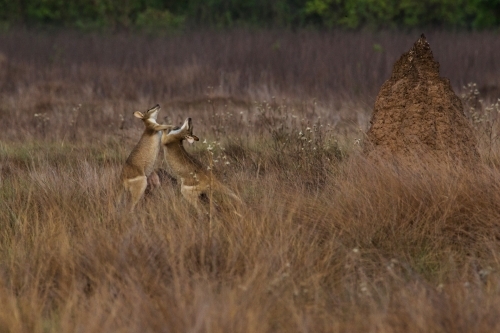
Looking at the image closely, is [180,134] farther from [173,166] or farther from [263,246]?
[263,246]

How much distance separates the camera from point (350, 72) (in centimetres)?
1497

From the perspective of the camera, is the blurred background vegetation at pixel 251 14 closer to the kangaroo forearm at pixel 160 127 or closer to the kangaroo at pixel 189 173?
the kangaroo forearm at pixel 160 127

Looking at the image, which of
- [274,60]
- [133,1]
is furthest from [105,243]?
[133,1]

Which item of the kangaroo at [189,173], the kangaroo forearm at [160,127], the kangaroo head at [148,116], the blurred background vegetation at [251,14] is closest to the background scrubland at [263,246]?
the kangaroo at [189,173]

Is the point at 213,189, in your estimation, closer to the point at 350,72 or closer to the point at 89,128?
the point at 89,128

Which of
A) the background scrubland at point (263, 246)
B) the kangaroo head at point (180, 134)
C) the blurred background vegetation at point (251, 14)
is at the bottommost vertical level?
the blurred background vegetation at point (251, 14)

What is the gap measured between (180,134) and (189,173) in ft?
0.85

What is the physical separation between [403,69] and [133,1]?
65.1 ft

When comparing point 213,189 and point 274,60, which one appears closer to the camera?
point 213,189

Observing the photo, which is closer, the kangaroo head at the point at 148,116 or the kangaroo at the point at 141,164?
the kangaroo at the point at 141,164

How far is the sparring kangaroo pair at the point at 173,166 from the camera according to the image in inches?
221

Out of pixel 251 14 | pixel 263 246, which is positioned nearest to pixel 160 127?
pixel 263 246

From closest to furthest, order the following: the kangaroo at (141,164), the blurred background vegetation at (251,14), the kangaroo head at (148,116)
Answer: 1. the kangaroo at (141,164)
2. the kangaroo head at (148,116)
3. the blurred background vegetation at (251,14)

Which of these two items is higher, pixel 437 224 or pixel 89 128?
pixel 437 224
